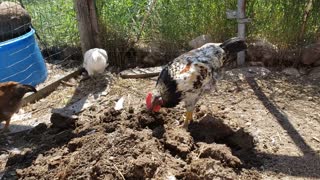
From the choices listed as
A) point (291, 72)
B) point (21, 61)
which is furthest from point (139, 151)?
point (291, 72)

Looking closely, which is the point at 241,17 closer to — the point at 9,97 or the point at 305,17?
the point at 305,17

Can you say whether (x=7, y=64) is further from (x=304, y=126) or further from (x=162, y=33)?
(x=304, y=126)

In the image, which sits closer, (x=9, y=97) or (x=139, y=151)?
(x=139, y=151)

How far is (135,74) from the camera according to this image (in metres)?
5.21

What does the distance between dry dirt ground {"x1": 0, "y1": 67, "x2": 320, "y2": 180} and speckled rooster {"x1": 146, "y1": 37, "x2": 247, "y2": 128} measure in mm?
205

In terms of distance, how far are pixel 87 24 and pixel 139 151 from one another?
292 cm

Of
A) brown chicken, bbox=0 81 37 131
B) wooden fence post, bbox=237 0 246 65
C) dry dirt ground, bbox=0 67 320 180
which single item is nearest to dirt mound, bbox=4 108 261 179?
dry dirt ground, bbox=0 67 320 180

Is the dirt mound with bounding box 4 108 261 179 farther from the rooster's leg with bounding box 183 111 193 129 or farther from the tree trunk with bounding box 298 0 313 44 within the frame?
the tree trunk with bounding box 298 0 313 44

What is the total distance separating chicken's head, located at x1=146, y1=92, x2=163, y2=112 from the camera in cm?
355

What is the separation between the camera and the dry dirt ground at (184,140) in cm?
295

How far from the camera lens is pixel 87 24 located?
5410 millimetres

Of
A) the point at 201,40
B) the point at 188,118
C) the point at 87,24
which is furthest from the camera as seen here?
the point at 87,24

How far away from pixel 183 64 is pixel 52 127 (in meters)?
1.53

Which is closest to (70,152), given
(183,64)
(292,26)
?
(183,64)
